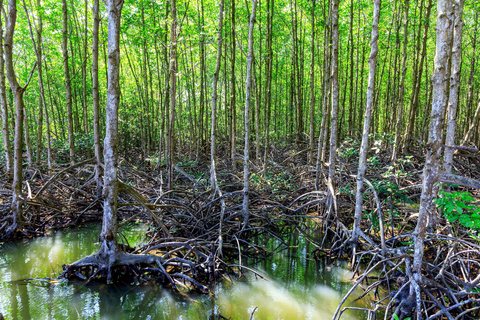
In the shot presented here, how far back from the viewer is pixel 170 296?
4023 millimetres

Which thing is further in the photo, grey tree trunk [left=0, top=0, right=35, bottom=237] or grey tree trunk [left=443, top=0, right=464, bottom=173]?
grey tree trunk [left=0, top=0, right=35, bottom=237]

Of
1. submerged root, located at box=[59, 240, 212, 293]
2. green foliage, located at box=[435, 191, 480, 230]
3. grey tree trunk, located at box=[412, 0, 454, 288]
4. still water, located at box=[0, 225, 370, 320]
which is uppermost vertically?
grey tree trunk, located at box=[412, 0, 454, 288]

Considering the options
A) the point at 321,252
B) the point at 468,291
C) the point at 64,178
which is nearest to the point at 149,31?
the point at 64,178

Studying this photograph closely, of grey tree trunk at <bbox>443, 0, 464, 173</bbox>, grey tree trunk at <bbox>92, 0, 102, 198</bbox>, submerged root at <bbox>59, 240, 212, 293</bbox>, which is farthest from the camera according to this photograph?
grey tree trunk at <bbox>92, 0, 102, 198</bbox>

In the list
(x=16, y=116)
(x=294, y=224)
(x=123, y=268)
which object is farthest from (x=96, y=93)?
(x=294, y=224)

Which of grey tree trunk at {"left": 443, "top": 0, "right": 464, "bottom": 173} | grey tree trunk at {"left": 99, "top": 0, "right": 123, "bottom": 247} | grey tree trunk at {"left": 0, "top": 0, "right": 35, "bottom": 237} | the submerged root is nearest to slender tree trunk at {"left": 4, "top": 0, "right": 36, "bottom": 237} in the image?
grey tree trunk at {"left": 0, "top": 0, "right": 35, "bottom": 237}

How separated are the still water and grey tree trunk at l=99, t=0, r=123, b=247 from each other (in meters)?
0.84

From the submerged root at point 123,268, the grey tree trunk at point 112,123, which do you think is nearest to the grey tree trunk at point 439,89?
the submerged root at point 123,268

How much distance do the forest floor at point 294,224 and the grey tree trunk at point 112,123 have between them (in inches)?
10.9

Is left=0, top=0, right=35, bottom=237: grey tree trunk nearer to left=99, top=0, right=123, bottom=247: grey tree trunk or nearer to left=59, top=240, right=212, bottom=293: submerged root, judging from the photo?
left=99, top=0, right=123, bottom=247: grey tree trunk

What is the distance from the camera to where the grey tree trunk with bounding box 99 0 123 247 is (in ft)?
12.6

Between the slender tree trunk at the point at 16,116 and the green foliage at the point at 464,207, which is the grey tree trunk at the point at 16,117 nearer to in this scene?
the slender tree trunk at the point at 16,116

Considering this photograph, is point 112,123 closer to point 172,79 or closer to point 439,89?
point 172,79

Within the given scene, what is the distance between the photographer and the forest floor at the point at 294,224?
3410mm
